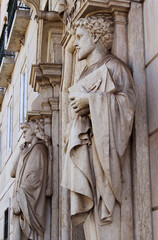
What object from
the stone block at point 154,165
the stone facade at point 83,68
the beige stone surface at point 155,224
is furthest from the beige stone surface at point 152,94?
the beige stone surface at point 155,224

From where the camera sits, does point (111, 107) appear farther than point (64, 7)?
No

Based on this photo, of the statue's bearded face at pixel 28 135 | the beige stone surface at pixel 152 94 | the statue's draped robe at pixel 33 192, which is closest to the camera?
the beige stone surface at pixel 152 94

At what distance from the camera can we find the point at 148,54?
5.38 m

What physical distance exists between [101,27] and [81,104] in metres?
0.90

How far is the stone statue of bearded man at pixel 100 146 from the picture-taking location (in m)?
4.90

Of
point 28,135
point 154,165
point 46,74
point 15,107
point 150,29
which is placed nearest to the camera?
point 154,165

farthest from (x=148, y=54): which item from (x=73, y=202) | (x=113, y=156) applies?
(x=73, y=202)

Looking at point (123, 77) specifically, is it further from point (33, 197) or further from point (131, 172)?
point (33, 197)

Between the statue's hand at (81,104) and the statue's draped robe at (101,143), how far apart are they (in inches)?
2.1

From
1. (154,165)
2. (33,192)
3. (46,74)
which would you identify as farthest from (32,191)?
(154,165)

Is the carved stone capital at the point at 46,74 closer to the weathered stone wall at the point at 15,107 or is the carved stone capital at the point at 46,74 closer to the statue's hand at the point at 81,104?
the weathered stone wall at the point at 15,107

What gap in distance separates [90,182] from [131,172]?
1.26 feet

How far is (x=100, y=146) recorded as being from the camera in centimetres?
492

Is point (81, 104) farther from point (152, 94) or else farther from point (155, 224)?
point (155, 224)
